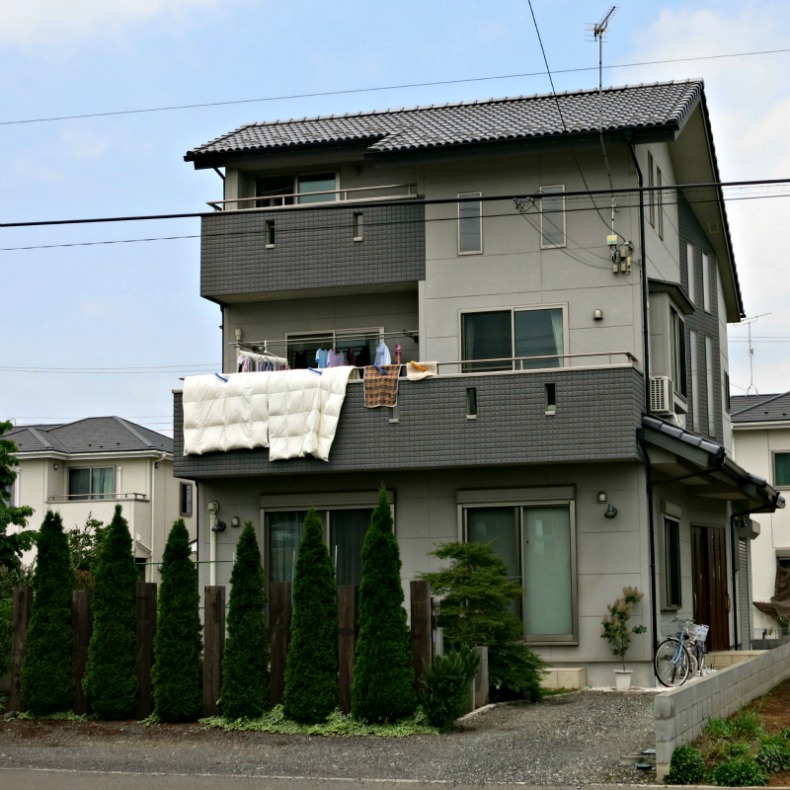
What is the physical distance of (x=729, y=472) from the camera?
23703mm

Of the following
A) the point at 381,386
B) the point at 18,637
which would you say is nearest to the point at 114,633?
the point at 18,637

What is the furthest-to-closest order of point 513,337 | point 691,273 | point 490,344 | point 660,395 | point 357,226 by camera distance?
point 691,273
point 357,226
point 490,344
point 513,337
point 660,395

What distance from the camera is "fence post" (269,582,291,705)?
16.6 m

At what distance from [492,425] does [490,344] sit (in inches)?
78.7

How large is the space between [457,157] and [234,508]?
24.1 ft

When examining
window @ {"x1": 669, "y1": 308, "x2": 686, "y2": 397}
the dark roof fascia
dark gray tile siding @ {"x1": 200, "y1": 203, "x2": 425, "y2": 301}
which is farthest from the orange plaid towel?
window @ {"x1": 669, "y1": 308, "x2": 686, "y2": 397}

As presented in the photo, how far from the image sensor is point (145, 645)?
17.2 metres

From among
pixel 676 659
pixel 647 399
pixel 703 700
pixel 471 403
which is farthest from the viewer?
pixel 647 399

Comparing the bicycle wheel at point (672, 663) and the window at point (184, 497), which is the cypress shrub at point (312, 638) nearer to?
the bicycle wheel at point (672, 663)

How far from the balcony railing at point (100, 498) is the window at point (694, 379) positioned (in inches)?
1003

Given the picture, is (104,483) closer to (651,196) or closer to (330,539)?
(330,539)

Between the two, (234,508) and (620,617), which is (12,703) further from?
(620,617)

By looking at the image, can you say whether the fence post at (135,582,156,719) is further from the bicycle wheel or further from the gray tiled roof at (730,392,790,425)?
the gray tiled roof at (730,392,790,425)

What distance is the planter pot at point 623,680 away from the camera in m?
20.8
